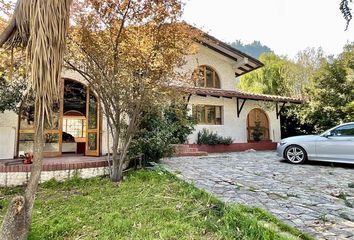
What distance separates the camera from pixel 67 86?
34.7 feet

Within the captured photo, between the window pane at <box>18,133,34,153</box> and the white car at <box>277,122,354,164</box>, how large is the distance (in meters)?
9.34

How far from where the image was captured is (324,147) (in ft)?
29.0

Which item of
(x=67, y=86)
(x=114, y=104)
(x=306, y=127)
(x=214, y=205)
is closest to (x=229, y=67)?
(x=306, y=127)

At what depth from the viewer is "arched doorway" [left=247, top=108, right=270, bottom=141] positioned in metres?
15.7

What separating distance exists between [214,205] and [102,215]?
1979 millimetres

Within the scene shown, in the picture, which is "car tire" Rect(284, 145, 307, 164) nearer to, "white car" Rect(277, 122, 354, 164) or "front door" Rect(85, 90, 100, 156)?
"white car" Rect(277, 122, 354, 164)

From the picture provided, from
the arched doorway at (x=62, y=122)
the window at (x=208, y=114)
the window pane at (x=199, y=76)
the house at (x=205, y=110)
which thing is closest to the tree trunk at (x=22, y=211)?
the arched doorway at (x=62, y=122)

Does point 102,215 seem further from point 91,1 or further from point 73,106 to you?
point 73,106

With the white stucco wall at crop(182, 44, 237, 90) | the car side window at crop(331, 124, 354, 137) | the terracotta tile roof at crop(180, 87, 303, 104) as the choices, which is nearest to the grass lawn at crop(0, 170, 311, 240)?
the car side window at crop(331, 124, 354, 137)

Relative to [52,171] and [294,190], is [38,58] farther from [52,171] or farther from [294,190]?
[294,190]

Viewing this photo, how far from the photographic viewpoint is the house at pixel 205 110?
33.8ft

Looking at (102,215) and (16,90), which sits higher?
(16,90)

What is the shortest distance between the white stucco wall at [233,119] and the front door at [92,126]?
4.91m

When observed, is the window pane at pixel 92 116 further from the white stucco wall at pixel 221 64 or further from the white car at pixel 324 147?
the white car at pixel 324 147
